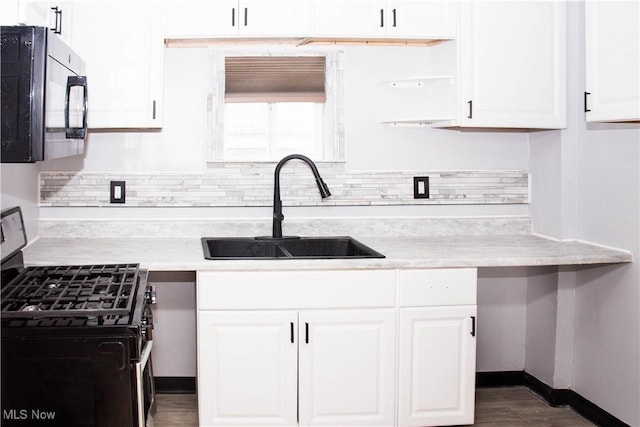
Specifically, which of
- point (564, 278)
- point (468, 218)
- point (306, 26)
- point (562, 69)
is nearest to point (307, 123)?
point (306, 26)

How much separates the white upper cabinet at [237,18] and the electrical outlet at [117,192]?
2.36 feet

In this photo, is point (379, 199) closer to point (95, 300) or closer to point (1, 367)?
point (95, 300)

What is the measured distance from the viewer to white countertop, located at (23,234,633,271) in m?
2.46

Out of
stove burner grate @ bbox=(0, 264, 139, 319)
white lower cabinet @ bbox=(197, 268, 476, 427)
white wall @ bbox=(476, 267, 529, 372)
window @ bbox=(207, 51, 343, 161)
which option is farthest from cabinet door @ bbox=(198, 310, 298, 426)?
white wall @ bbox=(476, 267, 529, 372)

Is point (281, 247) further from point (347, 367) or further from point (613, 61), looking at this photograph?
point (613, 61)

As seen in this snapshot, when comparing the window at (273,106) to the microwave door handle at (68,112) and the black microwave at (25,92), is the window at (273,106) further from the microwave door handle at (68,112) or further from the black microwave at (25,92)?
the black microwave at (25,92)

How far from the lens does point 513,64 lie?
2.82 metres

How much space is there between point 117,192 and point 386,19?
1420 mm

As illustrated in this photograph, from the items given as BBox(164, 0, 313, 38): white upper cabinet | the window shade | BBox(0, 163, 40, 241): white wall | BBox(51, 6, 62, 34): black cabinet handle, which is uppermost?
BBox(164, 0, 313, 38): white upper cabinet

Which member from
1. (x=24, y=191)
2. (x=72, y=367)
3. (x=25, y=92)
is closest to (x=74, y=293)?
(x=72, y=367)

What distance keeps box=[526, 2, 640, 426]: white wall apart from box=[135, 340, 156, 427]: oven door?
1807 mm

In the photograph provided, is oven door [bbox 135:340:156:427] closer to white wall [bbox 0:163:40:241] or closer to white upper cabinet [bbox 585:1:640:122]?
white wall [bbox 0:163:40:241]

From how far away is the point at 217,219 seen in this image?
121 inches

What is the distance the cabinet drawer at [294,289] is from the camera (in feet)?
8.11
